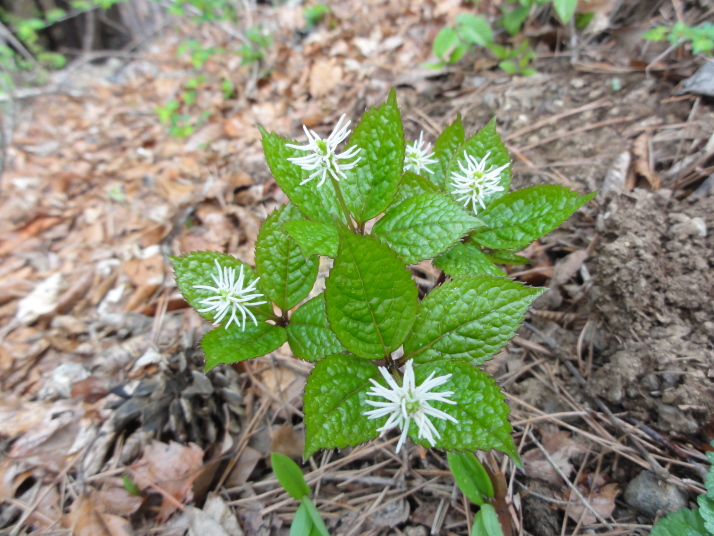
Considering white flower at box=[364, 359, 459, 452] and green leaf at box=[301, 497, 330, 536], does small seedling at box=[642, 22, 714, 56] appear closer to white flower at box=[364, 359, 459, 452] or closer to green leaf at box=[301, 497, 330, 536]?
white flower at box=[364, 359, 459, 452]

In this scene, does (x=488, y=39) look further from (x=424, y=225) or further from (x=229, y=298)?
(x=229, y=298)

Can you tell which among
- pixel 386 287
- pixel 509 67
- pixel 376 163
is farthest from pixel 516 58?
pixel 386 287

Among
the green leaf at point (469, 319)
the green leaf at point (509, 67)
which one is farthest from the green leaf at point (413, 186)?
the green leaf at point (509, 67)

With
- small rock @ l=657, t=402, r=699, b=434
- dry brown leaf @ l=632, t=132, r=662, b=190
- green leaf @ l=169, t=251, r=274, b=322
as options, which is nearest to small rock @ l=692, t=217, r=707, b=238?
dry brown leaf @ l=632, t=132, r=662, b=190

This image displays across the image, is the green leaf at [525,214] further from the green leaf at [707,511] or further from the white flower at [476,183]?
the green leaf at [707,511]

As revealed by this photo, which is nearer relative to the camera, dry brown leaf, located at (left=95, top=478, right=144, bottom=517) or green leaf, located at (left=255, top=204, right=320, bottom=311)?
green leaf, located at (left=255, top=204, right=320, bottom=311)
